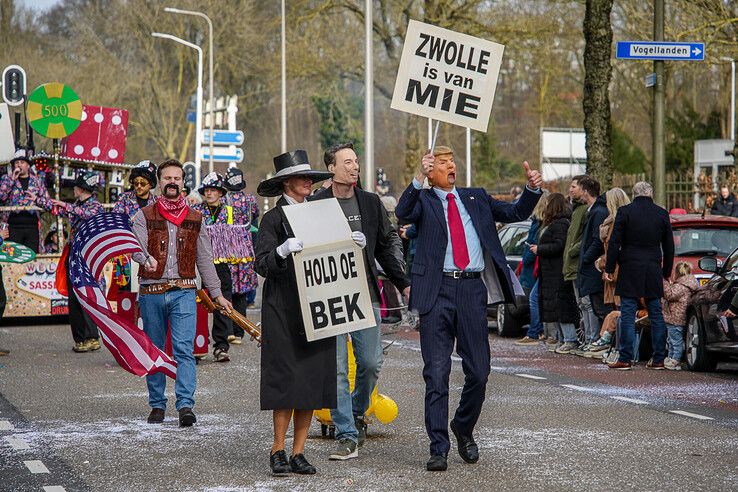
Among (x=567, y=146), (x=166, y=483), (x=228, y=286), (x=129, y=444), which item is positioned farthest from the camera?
(x=567, y=146)

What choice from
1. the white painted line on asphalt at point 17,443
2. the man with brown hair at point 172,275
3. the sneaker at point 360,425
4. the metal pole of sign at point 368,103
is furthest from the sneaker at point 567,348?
the metal pole of sign at point 368,103

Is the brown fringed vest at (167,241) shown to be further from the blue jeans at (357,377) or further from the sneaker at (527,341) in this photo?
the sneaker at (527,341)

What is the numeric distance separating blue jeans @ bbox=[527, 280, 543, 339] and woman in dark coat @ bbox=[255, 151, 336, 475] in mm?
9112

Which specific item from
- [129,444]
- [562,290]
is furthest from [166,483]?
[562,290]

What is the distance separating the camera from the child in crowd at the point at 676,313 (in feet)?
46.7

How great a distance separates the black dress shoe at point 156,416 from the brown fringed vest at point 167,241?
946mm

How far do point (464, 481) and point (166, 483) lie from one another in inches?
63.0

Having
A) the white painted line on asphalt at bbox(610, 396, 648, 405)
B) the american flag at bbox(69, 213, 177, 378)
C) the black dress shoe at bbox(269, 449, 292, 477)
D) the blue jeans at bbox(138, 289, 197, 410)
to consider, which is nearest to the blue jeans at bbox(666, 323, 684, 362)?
the white painted line on asphalt at bbox(610, 396, 648, 405)

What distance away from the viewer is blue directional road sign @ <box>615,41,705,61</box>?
56.9 feet

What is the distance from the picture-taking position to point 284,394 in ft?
26.9

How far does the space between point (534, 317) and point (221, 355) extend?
4.30 m

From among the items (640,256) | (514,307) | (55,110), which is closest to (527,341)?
(514,307)

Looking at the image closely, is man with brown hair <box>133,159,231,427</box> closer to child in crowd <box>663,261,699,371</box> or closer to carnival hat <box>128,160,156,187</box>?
carnival hat <box>128,160,156,187</box>

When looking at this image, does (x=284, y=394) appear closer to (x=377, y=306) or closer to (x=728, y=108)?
(x=377, y=306)
